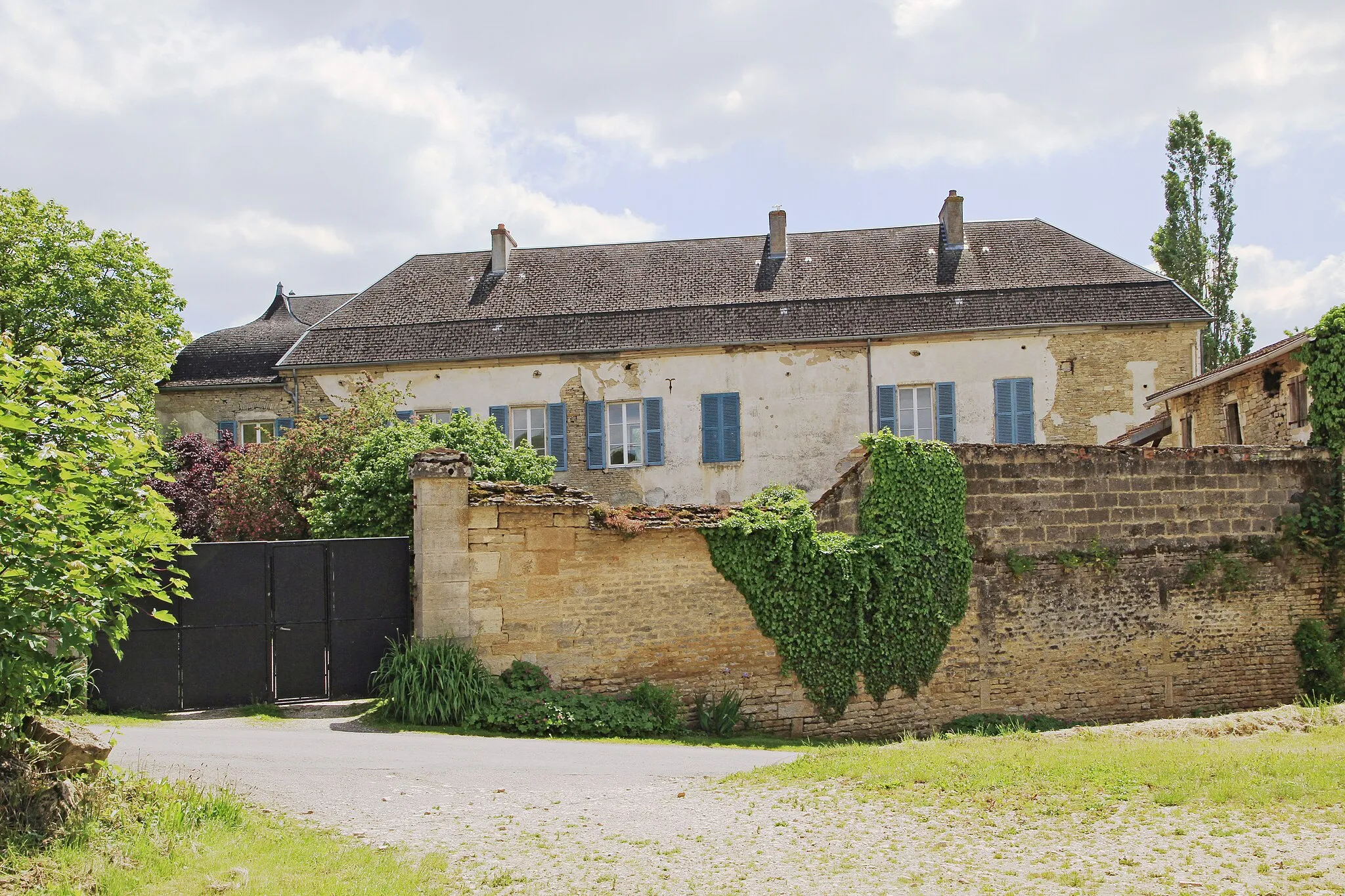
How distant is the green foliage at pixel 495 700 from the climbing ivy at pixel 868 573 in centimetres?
174

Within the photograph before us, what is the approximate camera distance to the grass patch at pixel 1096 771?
6723 mm

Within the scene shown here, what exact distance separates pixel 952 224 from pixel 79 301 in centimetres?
2060

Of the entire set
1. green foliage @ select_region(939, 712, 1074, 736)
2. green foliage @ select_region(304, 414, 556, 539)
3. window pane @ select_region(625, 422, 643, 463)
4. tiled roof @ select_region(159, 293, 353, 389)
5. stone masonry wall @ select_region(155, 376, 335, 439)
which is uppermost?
tiled roof @ select_region(159, 293, 353, 389)

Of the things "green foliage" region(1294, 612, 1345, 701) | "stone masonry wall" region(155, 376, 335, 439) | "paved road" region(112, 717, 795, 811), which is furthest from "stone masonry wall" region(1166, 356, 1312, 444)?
"stone masonry wall" region(155, 376, 335, 439)

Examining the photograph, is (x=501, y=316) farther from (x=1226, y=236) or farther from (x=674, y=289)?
(x=1226, y=236)

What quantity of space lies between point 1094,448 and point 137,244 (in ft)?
72.4

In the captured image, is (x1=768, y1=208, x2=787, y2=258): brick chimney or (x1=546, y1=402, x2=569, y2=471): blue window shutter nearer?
(x1=546, y1=402, x2=569, y2=471): blue window shutter

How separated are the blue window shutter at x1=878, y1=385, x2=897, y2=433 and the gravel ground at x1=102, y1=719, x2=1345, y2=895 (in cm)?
1517

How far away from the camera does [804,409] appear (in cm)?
2295

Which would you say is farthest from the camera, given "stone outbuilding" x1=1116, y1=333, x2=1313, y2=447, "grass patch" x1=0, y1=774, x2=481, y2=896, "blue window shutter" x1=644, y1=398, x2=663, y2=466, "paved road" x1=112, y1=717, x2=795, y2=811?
"blue window shutter" x1=644, y1=398, x2=663, y2=466

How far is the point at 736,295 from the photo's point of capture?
81.1 ft

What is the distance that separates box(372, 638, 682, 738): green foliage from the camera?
10703 millimetres

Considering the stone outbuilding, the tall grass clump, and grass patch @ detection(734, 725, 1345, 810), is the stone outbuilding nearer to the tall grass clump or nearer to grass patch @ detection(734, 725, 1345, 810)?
grass patch @ detection(734, 725, 1345, 810)

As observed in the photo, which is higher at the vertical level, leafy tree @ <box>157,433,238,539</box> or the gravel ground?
leafy tree @ <box>157,433,238,539</box>
